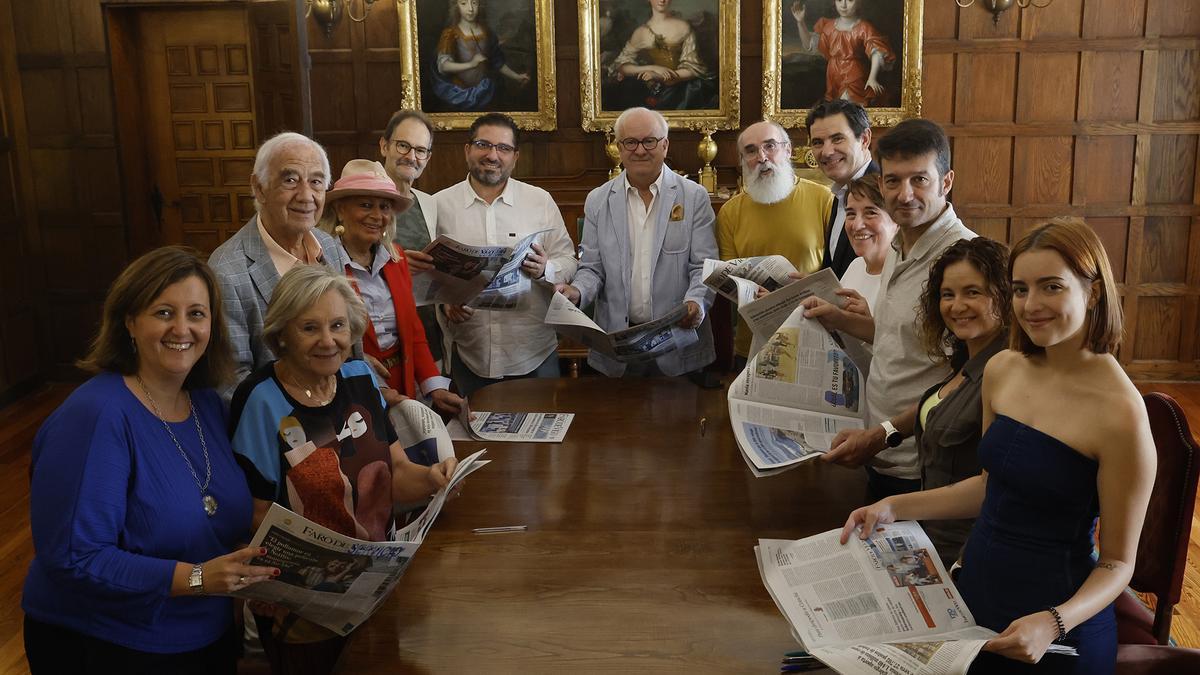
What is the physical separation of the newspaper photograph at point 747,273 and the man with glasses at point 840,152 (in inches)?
12.6

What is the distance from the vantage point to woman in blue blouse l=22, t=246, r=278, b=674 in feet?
5.91

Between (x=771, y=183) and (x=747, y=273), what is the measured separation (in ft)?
2.00

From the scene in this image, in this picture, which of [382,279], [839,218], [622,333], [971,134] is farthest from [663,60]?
[382,279]

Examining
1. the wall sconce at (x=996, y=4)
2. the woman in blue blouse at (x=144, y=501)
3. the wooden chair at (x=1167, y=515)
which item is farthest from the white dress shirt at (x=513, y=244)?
the wall sconce at (x=996, y=4)

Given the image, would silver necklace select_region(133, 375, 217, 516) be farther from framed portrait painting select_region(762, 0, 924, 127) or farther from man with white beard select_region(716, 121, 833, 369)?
framed portrait painting select_region(762, 0, 924, 127)

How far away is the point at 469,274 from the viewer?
3496 millimetres

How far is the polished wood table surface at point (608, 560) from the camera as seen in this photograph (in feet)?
5.66

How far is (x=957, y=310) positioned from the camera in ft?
6.96

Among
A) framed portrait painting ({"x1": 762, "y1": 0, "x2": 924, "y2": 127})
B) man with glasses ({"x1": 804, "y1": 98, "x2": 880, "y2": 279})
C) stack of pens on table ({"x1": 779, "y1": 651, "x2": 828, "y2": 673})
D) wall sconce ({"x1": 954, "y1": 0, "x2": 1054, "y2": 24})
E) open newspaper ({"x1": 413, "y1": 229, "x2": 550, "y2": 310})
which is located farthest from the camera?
framed portrait painting ({"x1": 762, "y1": 0, "x2": 924, "y2": 127})

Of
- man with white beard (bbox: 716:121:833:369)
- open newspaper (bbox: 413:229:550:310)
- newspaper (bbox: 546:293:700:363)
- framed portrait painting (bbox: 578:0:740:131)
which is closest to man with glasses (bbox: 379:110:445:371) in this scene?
open newspaper (bbox: 413:229:550:310)

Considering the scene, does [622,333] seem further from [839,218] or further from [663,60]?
[663,60]

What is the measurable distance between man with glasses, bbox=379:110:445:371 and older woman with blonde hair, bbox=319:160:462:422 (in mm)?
645

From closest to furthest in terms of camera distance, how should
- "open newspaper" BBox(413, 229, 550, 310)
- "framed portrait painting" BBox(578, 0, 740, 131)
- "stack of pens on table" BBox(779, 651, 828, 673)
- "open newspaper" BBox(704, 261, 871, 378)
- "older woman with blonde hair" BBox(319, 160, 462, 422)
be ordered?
"stack of pens on table" BBox(779, 651, 828, 673)
"open newspaper" BBox(704, 261, 871, 378)
"older woman with blonde hair" BBox(319, 160, 462, 422)
"open newspaper" BBox(413, 229, 550, 310)
"framed portrait painting" BBox(578, 0, 740, 131)

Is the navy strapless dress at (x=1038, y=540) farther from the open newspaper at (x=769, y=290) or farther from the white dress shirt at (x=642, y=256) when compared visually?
the white dress shirt at (x=642, y=256)
